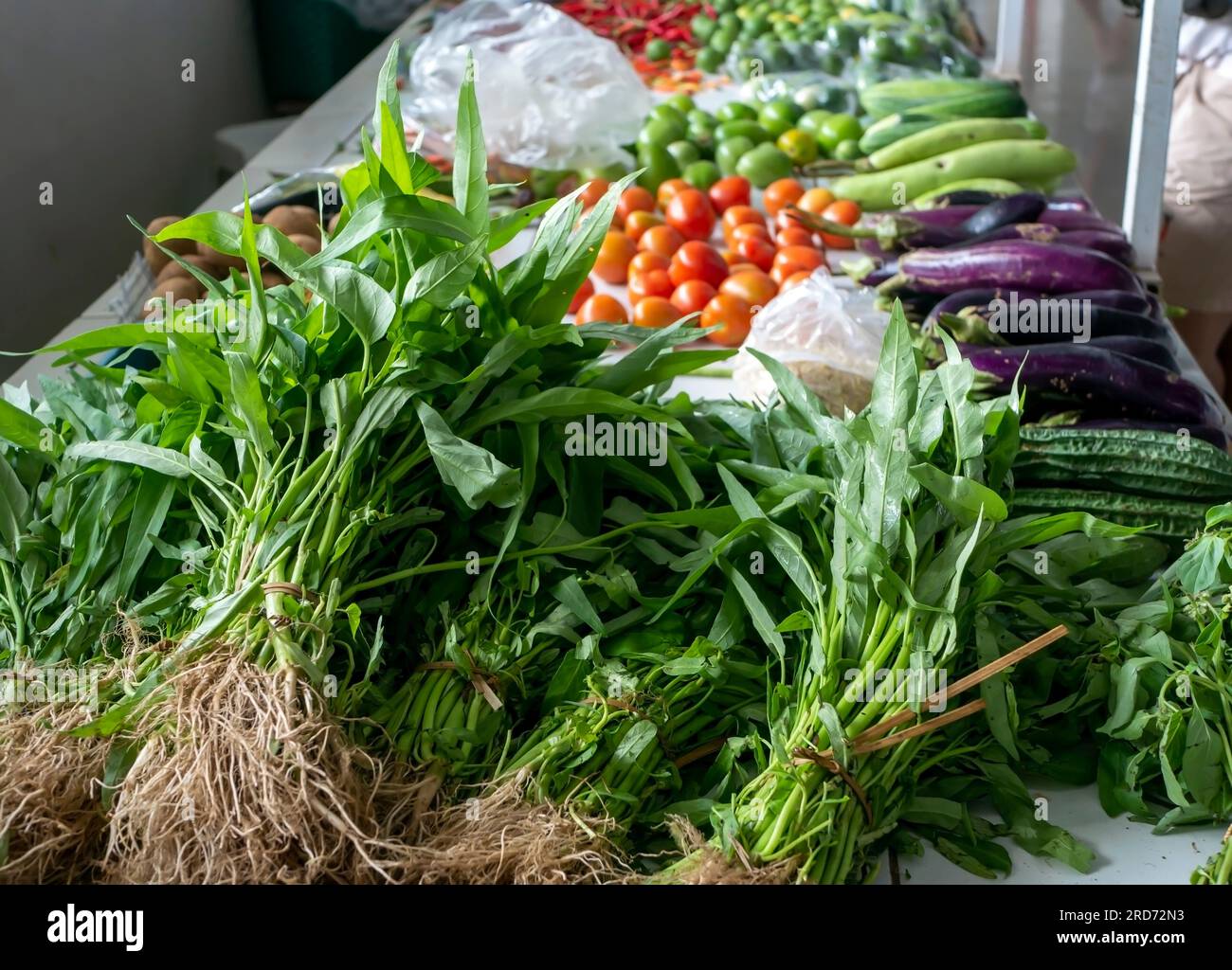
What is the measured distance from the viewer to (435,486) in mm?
1213

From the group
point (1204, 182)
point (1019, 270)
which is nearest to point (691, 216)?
point (1019, 270)

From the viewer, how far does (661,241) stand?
8.74ft

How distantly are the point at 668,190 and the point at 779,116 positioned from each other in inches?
25.1

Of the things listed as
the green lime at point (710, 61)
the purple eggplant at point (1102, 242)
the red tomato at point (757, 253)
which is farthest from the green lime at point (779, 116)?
the purple eggplant at point (1102, 242)

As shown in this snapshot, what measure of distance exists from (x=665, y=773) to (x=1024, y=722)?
0.39 meters

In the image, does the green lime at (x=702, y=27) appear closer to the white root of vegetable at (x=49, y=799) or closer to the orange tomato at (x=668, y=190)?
the orange tomato at (x=668, y=190)

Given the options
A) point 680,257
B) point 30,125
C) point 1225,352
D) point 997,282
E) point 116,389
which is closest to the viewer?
point 116,389

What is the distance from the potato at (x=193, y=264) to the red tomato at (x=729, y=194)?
1.33 metres

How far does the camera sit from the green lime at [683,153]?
319cm

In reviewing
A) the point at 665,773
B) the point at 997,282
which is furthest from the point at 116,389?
the point at 997,282

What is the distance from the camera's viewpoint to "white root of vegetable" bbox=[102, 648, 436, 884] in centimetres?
93

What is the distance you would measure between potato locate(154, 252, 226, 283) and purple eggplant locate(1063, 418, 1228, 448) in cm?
162

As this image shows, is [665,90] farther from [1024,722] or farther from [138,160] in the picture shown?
[1024,722]

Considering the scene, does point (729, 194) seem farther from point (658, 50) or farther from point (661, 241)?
point (658, 50)
